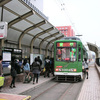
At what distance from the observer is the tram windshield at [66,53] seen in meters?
11.0

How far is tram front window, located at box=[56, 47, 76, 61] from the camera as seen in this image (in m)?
11.0

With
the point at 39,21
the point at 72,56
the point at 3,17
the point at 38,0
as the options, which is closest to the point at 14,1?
→ the point at 3,17

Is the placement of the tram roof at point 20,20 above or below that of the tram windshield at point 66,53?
above

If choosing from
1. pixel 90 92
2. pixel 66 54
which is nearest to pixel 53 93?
pixel 90 92

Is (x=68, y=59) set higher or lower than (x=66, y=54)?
lower

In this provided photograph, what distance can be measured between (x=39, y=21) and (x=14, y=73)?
18.7 feet

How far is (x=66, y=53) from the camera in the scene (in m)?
11.1

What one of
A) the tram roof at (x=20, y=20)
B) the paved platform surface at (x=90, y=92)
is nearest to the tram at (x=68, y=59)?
the paved platform surface at (x=90, y=92)

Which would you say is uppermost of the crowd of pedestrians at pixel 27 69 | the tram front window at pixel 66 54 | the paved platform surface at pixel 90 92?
the tram front window at pixel 66 54

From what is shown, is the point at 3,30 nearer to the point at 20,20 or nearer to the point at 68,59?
the point at 20,20

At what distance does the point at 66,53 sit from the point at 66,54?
0.24 feet

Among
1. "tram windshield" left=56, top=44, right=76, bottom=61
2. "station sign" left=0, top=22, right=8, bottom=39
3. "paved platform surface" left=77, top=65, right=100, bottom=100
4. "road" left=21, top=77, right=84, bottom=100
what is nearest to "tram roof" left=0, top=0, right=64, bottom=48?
"station sign" left=0, top=22, right=8, bottom=39

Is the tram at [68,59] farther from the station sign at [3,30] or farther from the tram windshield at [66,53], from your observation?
the station sign at [3,30]

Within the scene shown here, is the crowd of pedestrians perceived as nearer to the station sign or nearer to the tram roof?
the station sign
